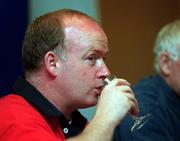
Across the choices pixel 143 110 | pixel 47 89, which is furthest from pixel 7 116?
pixel 143 110

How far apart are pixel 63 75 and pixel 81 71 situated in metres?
0.06

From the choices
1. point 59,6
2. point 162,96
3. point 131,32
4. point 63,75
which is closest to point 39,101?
point 63,75

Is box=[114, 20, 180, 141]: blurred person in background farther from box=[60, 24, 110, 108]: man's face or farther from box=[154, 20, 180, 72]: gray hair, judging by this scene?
box=[60, 24, 110, 108]: man's face

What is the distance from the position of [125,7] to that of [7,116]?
1.70 meters

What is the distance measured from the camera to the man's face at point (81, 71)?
139cm

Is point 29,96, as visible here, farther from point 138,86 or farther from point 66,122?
point 138,86

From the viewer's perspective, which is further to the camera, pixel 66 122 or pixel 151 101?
pixel 151 101

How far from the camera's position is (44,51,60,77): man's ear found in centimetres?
140

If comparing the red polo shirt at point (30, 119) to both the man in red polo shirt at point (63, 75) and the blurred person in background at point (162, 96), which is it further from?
the blurred person in background at point (162, 96)

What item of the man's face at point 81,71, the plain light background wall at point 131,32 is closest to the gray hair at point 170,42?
the plain light background wall at point 131,32

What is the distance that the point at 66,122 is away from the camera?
1432mm

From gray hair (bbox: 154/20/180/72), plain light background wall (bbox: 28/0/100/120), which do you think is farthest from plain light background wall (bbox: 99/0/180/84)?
gray hair (bbox: 154/20/180/72)

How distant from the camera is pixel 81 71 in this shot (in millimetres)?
1393

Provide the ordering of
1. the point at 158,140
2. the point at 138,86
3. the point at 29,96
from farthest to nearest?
1. the point at 138,86
2. the point at 158,140
3. the point at 29,96
